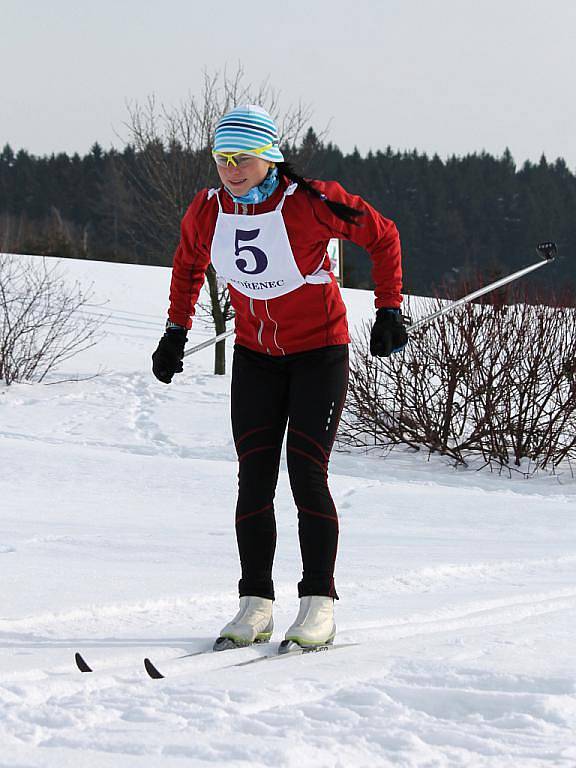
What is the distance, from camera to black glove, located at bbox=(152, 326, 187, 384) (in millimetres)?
3180

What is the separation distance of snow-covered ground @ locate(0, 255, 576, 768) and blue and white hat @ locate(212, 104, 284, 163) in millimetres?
1469

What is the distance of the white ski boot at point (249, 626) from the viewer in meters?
2.76

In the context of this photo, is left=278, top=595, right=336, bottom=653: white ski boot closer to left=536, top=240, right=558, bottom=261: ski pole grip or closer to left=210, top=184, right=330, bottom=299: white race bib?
left=210, top=184, right=330, bottom=299: white race bib

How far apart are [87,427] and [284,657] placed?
300 inches

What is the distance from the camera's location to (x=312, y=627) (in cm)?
275

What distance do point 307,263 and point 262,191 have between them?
252mm

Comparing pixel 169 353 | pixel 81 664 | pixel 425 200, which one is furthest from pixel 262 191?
pixel 425 200

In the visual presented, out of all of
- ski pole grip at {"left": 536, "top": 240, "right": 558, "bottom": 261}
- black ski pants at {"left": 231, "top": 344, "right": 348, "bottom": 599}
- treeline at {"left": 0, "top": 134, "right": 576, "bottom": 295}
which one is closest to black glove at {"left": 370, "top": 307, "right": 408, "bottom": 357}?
black ski pants at {"left": 231, "top": 344, "right": 348, "bottom": 599}

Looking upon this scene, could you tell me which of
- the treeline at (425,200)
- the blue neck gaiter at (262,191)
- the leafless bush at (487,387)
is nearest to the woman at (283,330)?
the blue neck gaiter at (262,191)

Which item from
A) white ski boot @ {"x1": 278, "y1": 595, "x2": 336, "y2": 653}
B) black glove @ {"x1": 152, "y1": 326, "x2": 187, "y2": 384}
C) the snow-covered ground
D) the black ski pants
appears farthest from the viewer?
black glove @ {"x1": 152, "y1": 326, "x2": 187, "y2": 384}

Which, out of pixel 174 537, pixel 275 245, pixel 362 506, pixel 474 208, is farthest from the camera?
pixel 474 208

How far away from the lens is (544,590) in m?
3.75

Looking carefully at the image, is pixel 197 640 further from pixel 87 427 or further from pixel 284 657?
pixel 87 427

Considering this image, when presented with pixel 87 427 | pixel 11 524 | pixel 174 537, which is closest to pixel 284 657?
pixel 174 537
